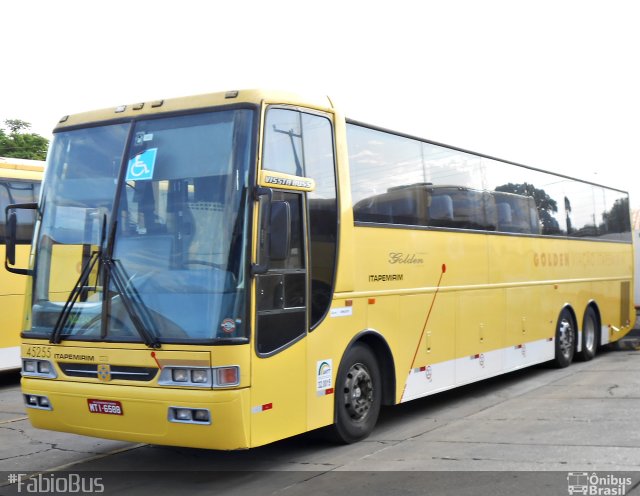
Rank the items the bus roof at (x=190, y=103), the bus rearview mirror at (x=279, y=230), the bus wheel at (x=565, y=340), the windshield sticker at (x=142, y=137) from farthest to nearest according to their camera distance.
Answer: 1. the bus wheel at (x=565, y=340)
2. the windshield sticker at (x=142, y=137)
3. the bus roof at (x=190, y=103)
4. the bus rearview mirror at (x=279, y=230)

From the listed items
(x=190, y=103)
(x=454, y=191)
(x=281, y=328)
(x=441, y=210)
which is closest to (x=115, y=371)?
(x=281, y=328)

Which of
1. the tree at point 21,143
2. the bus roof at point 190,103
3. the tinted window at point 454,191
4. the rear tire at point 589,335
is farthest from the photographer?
the tree at point 21,143

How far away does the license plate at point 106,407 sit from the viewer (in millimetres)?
7023

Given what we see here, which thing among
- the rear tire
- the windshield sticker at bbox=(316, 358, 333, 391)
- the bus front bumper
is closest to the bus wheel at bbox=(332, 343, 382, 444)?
the windshield sticker at bbox=(316, 358, 333, 391)

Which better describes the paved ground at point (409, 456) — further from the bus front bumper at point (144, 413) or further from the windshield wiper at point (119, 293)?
the windshield wiper at point (119, 293)

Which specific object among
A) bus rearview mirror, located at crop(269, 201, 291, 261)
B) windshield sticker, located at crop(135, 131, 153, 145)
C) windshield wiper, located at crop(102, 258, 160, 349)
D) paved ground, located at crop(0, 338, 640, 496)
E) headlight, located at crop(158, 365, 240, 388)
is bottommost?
paved ground, located at crop(0, 338, 640, 496)

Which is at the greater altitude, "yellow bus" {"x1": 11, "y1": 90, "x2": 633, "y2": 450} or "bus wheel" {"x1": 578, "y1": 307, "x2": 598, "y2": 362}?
"yellow bus" {"x1": 11, "y1": 90, "x2": 633, "y2": 450}

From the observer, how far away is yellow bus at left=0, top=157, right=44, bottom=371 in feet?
43.0

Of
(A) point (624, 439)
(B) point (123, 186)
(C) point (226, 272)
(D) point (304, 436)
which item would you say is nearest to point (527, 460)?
(A) point (624, 439)

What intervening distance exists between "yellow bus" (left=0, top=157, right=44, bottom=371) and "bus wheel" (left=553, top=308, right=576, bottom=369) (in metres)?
9.27

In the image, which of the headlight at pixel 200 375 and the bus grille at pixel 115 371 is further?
the bus grille at pixel 115 371

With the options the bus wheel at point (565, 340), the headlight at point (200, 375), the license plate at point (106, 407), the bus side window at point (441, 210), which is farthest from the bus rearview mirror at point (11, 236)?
the bus wheel at point (565, 340)

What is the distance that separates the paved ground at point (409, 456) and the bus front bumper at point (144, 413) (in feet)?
1.75

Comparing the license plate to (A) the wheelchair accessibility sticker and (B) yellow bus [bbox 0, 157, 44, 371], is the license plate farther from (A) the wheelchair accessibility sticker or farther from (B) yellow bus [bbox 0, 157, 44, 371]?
(B) yellow bus [bbox 0, 157, 44, 371]
